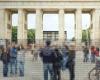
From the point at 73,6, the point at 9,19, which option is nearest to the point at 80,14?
the point at 73,6

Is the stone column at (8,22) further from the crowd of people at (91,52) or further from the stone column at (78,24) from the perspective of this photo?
the crowd of people at (91,52)

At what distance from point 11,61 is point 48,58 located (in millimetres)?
1759

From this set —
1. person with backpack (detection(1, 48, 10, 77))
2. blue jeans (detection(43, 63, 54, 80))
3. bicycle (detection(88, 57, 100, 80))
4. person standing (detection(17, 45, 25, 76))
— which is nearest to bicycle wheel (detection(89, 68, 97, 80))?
bicycle (detection(88, 57, 100, 80))

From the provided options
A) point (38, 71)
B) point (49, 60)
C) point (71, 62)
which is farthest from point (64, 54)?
point (38, 71)

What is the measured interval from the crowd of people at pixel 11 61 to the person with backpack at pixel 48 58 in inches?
42.7

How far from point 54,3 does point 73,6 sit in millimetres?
3900

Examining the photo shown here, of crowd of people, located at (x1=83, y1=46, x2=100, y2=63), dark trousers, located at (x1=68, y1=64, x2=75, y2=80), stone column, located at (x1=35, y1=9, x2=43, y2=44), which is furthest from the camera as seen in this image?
stone column, located at (x1=35, y1=9, x2=43, y2=44)

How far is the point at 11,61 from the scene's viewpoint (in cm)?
2050

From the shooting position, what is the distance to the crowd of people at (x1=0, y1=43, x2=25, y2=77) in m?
20.6

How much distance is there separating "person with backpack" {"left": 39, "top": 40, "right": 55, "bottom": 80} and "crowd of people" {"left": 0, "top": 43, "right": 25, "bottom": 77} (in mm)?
1084

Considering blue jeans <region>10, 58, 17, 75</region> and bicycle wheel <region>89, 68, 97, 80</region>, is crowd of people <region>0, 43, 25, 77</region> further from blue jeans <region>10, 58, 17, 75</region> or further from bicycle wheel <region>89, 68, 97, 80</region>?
bicycle wheel <region>89, 68, 97, 80</region>

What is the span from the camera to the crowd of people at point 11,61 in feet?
67.7

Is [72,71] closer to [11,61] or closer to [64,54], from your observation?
[64,54]

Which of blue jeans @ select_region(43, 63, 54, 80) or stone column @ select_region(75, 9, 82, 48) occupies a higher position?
stone column @ select_region(75, 9, 82, 48)
